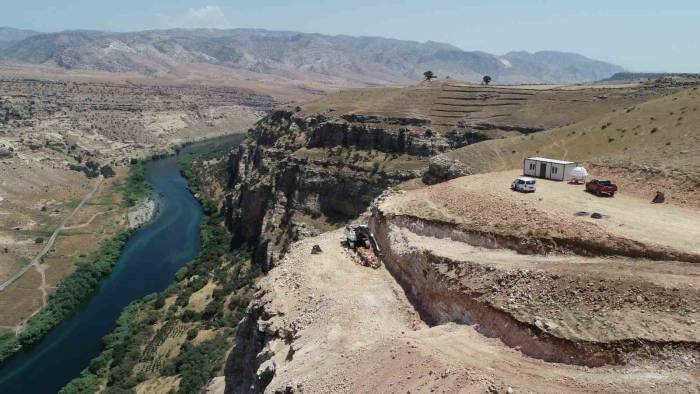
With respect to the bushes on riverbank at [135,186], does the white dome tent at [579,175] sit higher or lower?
higher

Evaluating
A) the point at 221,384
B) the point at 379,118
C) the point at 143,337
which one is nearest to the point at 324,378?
the point at 221,384

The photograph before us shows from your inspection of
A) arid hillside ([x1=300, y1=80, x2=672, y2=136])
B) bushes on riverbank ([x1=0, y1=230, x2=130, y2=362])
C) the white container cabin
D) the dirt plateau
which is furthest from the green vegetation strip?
arid hillside ([x1=300, y1=80, x2=672, y2=136])

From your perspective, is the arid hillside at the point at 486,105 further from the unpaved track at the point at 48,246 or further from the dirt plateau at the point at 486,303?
the unpaved track at the point at 48,246

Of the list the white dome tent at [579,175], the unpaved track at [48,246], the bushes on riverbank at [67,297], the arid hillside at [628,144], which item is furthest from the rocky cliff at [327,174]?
the white dome tent at [579,175]

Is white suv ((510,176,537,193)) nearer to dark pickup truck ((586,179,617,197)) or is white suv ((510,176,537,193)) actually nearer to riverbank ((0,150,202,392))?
dark pickup truck ((586,179,617,197))

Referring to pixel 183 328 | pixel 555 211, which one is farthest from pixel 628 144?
pixel 183 328

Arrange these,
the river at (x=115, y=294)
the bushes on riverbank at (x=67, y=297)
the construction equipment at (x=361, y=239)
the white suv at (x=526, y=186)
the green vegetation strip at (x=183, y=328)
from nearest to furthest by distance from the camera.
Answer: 1. the construction equipment at (x=361, y=239)
2. the white suv at (x=526, y=186)
3. the green vegetation strip at (x=183, y=328)
4. the river at (x=115, y=294)
5. the bushes on riverbank at (x=67, y=297)
